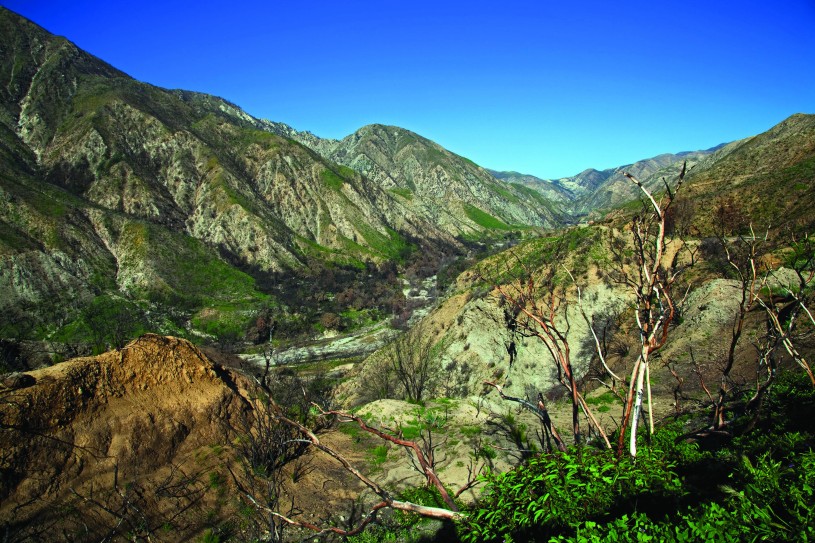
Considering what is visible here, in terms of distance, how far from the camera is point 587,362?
29.0m

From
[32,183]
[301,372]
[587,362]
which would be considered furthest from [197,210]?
[587,362]

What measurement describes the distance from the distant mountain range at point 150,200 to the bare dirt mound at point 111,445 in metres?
67.8

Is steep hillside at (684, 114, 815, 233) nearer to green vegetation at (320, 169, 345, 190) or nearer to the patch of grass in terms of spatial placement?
the patch of grass

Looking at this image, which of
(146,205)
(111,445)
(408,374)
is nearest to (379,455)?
(111,445)

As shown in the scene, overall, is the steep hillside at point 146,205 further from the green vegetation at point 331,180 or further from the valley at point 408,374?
the valley at point 408,374

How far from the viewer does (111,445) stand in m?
11.3

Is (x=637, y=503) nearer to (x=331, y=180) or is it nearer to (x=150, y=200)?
(x=150, y=200)

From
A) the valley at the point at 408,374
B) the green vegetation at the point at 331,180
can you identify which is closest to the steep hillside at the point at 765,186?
the valley at the point at 408,374

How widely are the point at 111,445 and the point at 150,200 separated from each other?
13407cm

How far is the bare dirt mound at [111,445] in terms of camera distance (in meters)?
9.23

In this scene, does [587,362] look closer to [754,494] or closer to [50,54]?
[754,494]

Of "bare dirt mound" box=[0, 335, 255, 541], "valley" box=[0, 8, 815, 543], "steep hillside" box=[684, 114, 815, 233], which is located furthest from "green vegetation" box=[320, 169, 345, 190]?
"bare dirt mound" box=[0, 335, 255, 541]

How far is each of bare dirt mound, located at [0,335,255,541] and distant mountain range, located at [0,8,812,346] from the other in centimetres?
6781

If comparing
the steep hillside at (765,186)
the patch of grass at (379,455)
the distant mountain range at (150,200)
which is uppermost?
the distant mountain range at (150,200)
